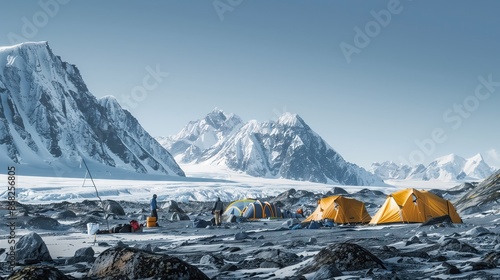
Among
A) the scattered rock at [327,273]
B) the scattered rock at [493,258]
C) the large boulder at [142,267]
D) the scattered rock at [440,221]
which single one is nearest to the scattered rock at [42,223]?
the scattered rock at [440,221]

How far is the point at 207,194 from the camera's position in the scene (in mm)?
95438

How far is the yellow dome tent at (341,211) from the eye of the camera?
24891 millimetres

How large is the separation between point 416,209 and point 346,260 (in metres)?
15.1

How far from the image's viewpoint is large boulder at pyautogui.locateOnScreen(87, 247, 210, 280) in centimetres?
642

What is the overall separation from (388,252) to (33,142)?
646 feet

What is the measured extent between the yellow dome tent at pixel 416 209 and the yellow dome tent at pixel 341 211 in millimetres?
3074

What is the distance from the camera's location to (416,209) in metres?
21.4

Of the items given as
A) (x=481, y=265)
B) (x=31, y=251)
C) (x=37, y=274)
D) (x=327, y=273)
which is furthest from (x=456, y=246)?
(x=31, y=251)

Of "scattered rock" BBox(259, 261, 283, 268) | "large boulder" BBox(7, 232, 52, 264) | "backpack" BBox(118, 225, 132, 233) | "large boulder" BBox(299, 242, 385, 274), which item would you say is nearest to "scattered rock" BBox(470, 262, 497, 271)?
"large boulder" BBox(299, 242, 385, 274)

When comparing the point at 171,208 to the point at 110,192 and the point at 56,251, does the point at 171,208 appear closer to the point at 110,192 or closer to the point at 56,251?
the point at 56,251

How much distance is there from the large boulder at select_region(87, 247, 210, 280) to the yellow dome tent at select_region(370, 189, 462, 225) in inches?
647

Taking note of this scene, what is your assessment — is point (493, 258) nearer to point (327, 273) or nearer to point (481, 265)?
point (481, 265)

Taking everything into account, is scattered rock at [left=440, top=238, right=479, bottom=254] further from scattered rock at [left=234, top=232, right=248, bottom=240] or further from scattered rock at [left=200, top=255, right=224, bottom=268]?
scattered rock at [left=234, top=232, right=248, bottom=240]

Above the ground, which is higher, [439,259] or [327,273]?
[327,273]
